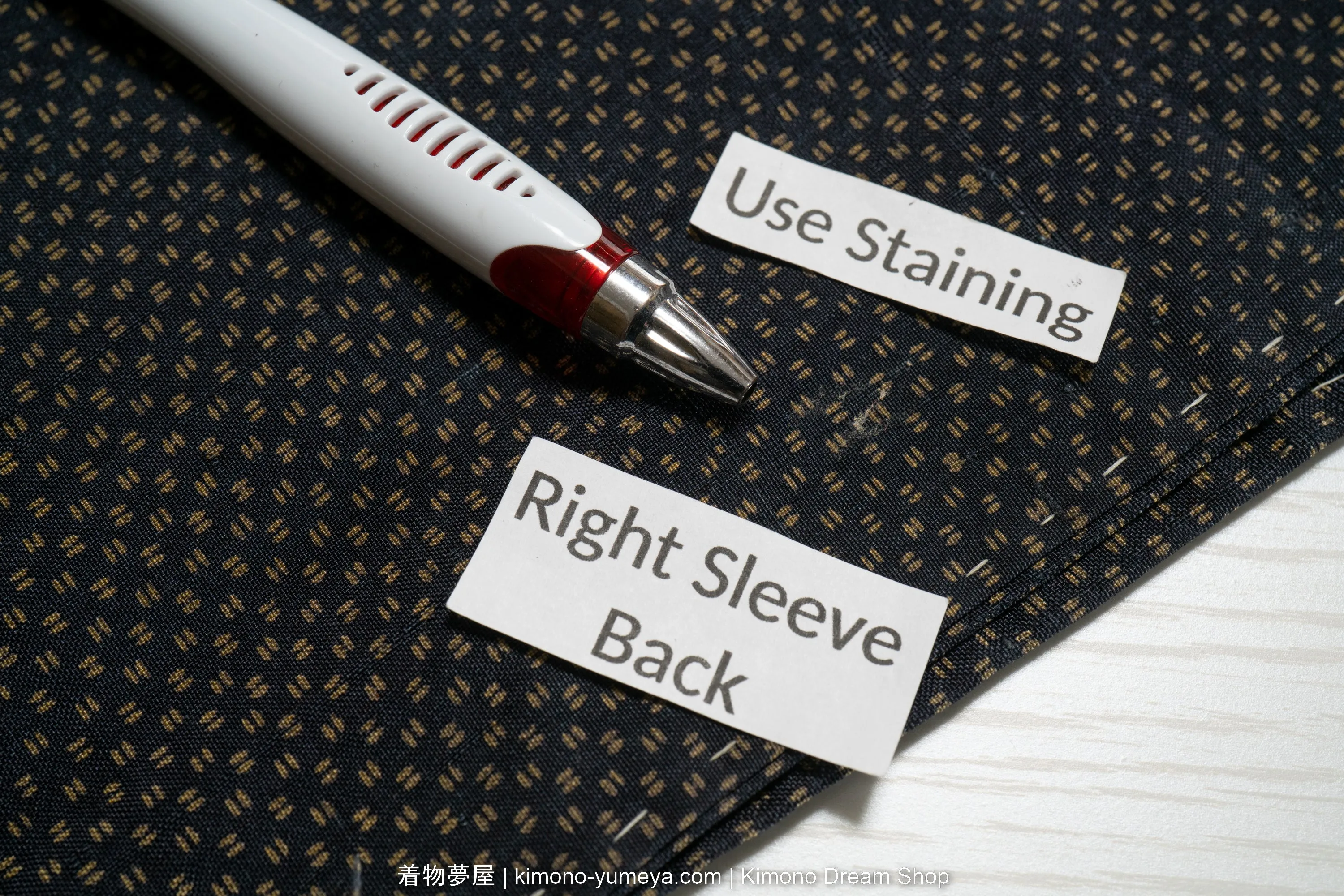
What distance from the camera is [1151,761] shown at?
536 mm

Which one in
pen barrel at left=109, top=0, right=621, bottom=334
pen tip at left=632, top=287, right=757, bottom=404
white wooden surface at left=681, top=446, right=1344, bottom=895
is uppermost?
pen barrel at left=109, top=0, right=621, bottom=334

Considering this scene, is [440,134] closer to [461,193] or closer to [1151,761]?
[461,193]

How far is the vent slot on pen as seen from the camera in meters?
0.54

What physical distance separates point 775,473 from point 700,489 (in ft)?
0.13

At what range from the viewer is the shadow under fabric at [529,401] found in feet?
1.68

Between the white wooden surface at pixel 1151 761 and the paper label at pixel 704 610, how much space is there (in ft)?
0.14

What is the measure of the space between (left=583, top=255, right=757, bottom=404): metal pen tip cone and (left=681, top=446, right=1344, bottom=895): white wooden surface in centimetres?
21

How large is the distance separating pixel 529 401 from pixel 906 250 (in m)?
0.23

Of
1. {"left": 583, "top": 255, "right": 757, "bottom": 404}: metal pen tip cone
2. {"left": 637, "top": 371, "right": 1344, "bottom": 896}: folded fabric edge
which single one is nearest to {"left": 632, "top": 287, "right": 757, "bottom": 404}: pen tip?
{"left": 583, "top": 255, "right": 757, "bottom": 404}: metal pen tip cone

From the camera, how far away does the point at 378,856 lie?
1.65 ft

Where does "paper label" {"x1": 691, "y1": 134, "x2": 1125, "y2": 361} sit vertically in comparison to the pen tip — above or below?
above

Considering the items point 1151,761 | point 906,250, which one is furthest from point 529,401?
point 1151,761

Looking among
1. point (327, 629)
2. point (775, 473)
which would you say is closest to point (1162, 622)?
point (775, 473)

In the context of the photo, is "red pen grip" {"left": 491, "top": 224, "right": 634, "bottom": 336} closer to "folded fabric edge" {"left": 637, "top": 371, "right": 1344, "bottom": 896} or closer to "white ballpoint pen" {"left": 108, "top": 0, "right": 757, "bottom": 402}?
"white ballpoint pen" {"left": 108, "top": 0, "right": 757, "bottom": 402}
